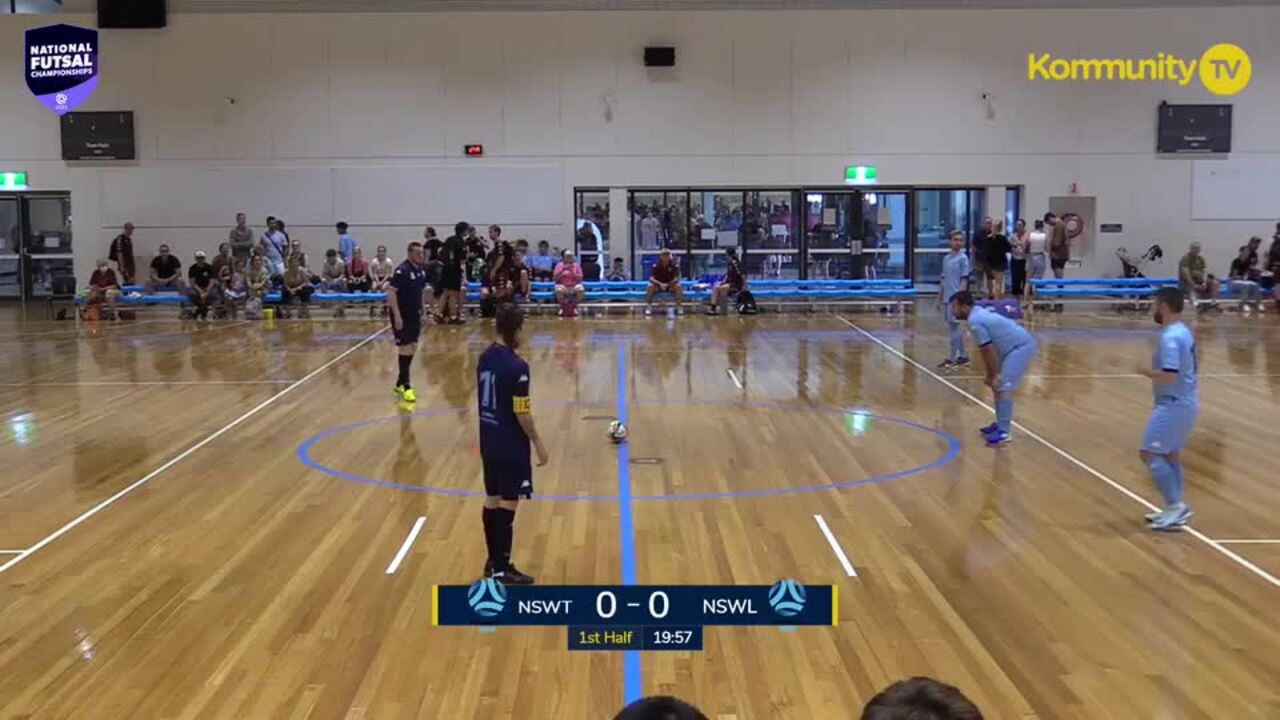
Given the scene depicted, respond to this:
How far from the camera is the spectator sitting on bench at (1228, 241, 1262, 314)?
23.6 meters

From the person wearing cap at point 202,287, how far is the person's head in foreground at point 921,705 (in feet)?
76.1

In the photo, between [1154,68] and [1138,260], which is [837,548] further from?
[1154,68]

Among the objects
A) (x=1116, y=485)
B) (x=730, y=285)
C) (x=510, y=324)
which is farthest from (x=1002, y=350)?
(x=730, y=285)

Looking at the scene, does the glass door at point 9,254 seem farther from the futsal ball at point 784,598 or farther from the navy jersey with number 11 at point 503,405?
the futsal ball at point 784,598

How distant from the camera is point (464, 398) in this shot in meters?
13.6

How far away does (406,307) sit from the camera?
13.1m

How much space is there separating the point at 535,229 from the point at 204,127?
7.63 metres

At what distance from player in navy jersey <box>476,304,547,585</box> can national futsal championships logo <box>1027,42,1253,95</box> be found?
75.1 feet

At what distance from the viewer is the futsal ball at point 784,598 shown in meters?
2.92

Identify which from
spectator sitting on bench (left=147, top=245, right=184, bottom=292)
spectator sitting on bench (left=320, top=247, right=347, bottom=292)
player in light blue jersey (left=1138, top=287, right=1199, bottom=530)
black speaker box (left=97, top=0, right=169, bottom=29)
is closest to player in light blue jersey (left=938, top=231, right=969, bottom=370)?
player in light blue jersey (left=1138, top=287, right=1199, bottom=530)

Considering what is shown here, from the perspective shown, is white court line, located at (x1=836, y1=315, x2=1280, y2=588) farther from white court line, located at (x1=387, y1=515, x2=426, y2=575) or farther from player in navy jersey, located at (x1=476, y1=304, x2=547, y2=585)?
white court line, located at (x1=387, y1=515, x2=426, y2=575)

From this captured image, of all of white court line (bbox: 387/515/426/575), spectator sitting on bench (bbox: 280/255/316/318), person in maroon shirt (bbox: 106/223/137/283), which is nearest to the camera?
white court line (bbox: 387/515/426/575)

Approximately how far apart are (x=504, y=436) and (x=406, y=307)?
661cm

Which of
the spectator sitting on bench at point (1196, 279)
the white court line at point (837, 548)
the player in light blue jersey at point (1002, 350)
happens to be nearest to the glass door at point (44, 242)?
the player in light blue jersey at point (1002, 350)
